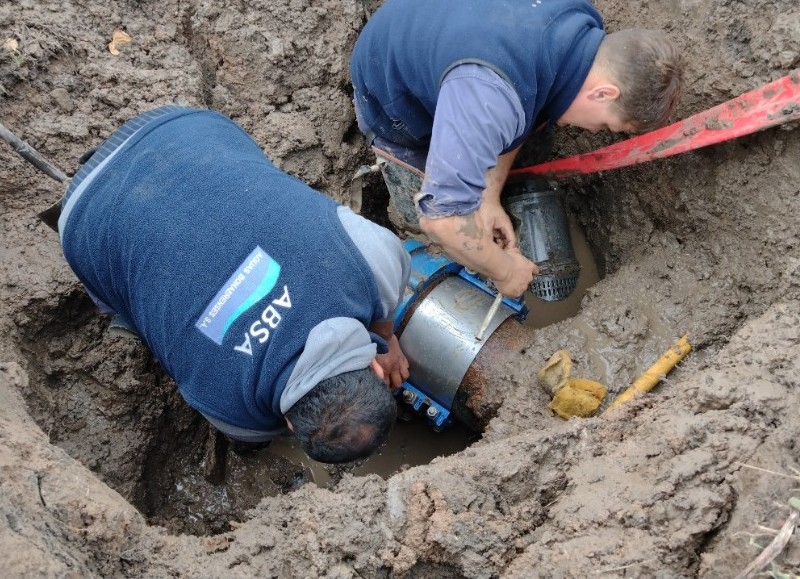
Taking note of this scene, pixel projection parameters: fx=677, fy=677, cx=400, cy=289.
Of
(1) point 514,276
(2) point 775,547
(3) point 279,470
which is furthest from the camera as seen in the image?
(3) point 279,470

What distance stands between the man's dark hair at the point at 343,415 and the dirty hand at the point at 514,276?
2.53 ft

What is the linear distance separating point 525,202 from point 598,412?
1.09 m

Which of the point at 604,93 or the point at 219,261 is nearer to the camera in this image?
the point at 219,261

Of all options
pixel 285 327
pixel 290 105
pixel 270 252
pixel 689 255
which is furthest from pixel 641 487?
pixel 290 105

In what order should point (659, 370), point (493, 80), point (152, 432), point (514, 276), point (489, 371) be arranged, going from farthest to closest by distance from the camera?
1. point (152, 432)
2. point (489, 371)
3. point (514, 276)
4. point (659, 370)
5. point (493, 80)

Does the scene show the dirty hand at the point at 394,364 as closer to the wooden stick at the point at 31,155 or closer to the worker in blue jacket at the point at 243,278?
the worker in blue jacket at the point at 243,278

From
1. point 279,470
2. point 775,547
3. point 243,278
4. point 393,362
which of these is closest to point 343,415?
point 243,278

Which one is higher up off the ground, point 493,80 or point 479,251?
point 493,80

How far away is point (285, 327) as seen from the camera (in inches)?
78.6

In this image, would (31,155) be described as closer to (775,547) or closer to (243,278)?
(243,278)

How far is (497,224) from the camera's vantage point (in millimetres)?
2807

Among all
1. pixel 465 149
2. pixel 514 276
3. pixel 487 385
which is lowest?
pixel 487 385

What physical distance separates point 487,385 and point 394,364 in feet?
1.30

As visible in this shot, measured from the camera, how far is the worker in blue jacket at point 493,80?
85.4 inches
